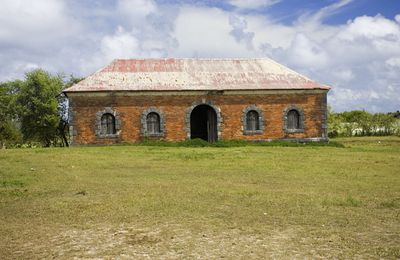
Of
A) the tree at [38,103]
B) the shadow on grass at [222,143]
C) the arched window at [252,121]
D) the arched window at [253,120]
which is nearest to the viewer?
the shadow on grass at [222,143]

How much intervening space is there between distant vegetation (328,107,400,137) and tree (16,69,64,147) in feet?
84.9

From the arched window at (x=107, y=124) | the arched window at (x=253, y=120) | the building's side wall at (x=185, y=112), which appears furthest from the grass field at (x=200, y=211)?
the arched window at (x=253, y=120)

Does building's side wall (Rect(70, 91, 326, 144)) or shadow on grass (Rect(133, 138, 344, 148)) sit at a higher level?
building's side wall (Rect(70, 91, 326, 144))

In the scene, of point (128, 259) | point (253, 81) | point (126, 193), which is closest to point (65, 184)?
point (126, 193)

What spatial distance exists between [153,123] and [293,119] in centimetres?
872

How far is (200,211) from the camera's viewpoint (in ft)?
28.0

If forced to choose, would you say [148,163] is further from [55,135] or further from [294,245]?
[55,135]

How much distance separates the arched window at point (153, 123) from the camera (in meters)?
27.0

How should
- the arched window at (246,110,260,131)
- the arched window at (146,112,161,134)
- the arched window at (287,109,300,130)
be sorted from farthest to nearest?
1. the arched window at (287,109,300,130)
2. the arched window at (246,110,260,131)
3. the arched window at (146,112,161,134)

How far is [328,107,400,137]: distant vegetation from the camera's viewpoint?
42.6 meters

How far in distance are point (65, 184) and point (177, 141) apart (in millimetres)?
15136

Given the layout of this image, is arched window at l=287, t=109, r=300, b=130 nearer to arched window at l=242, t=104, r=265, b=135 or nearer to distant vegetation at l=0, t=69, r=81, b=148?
arched window at l=242, t=104, r=265, b=135

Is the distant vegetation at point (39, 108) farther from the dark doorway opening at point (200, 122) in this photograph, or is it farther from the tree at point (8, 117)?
the dark doorway opening at point (200, 122)

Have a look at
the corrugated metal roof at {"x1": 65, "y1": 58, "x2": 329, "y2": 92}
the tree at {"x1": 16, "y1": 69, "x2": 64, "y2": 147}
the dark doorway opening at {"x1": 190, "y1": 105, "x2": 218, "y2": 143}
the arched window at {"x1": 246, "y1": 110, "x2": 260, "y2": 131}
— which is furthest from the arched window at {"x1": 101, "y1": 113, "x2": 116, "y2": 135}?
the tree at {"x1": 16, "y1": 69, "x2": 64, "y2": 147}
